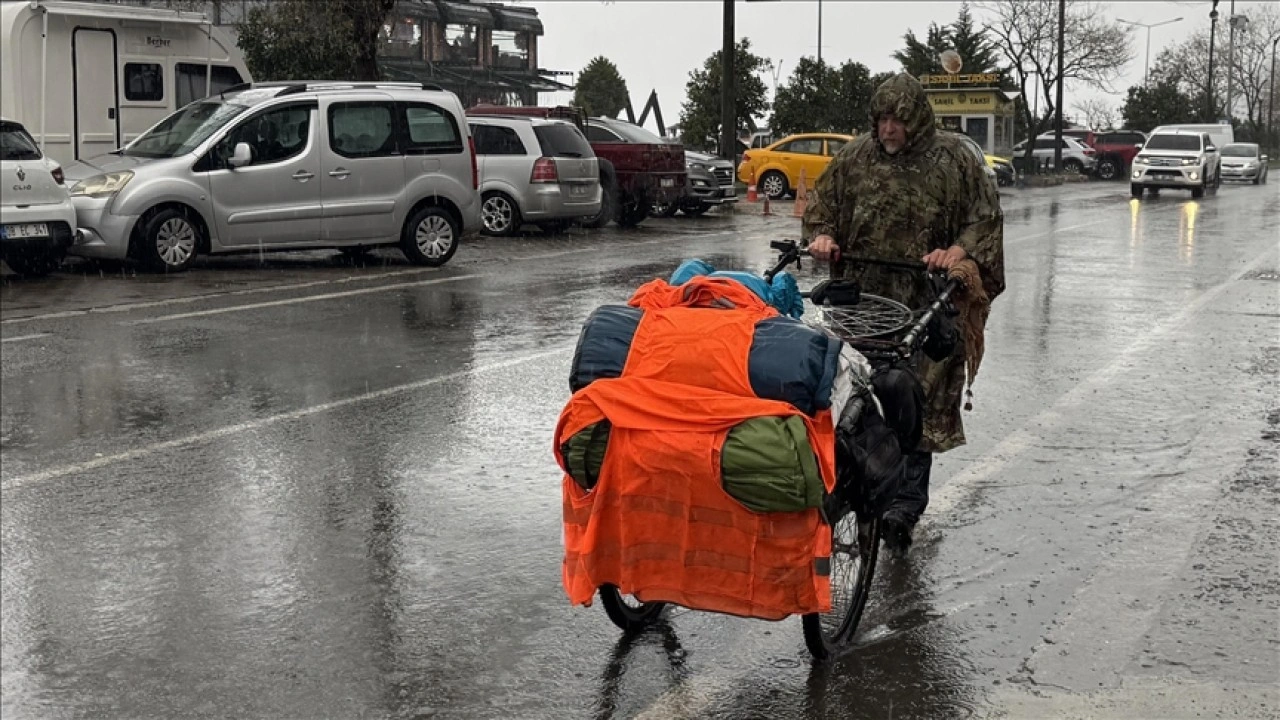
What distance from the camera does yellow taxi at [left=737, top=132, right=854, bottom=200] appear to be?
33562 millimetres

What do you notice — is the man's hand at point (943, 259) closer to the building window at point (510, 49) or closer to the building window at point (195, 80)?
the building window at point (195, 80)

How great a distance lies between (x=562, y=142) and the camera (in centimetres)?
2066

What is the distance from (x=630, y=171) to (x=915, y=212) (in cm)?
1780

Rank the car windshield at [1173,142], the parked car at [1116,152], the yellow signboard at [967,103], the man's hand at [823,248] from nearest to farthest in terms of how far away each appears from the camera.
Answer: the man's hand at [823,248] < the car windshield at [1173,142] < the yellow signboard at [967,103] < the parked car at [1116,152]

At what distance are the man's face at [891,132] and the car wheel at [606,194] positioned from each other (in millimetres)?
17366

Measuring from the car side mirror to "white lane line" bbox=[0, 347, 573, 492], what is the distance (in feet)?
18.8

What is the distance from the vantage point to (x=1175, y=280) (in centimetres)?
1540

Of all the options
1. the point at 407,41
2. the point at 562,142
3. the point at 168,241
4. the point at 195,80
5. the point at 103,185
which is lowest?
the point at 168,241

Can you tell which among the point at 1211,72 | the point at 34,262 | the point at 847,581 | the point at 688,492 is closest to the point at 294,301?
the point at 34,262

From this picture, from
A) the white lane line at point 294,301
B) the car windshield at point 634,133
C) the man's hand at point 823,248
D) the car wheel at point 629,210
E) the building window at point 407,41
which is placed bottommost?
the white lane line at point 294,301

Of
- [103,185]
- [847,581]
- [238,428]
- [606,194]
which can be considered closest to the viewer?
[847,581]

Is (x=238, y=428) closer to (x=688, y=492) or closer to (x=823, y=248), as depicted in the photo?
(x=823, y=248)

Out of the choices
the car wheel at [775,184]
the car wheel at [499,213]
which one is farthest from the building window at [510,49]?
the car wheel at [499,213]

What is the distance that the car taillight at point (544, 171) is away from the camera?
20.1 metres
